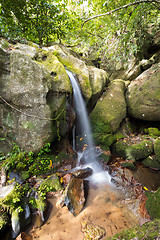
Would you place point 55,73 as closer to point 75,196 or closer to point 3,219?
point 75,196

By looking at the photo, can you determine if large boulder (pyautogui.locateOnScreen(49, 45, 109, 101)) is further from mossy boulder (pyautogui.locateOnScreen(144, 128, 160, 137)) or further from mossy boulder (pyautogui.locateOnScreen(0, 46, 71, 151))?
mossy boulder (pyautogui.locateOnScreen(144, 128, 160, 137))

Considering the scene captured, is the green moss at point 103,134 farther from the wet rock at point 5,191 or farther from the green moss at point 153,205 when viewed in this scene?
the wet rock at point 5,191

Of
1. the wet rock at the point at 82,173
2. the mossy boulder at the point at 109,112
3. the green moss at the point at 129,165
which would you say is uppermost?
the mossy boulder at the point at 109,112

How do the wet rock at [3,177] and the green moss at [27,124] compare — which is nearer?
the wet rock at [3,177]

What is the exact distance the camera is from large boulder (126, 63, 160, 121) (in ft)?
19.3

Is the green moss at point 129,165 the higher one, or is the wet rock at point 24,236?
the wet rock at point 24,236

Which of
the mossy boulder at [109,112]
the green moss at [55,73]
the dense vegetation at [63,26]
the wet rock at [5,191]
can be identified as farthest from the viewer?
the mossy boulder at [109,112]

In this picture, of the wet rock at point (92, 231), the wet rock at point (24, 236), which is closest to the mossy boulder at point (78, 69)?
the wet rock at point (92, 231)

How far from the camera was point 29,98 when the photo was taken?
3.74 meters

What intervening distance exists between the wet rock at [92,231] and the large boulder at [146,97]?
5510 mm

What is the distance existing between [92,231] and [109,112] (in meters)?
4.80

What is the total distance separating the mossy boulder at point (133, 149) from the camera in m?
4.87

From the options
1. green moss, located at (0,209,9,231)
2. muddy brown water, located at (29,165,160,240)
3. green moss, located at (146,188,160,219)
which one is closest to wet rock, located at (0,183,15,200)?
green moss, located at (0,209,9,231)

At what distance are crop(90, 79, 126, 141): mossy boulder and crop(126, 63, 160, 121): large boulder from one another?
589 mm
